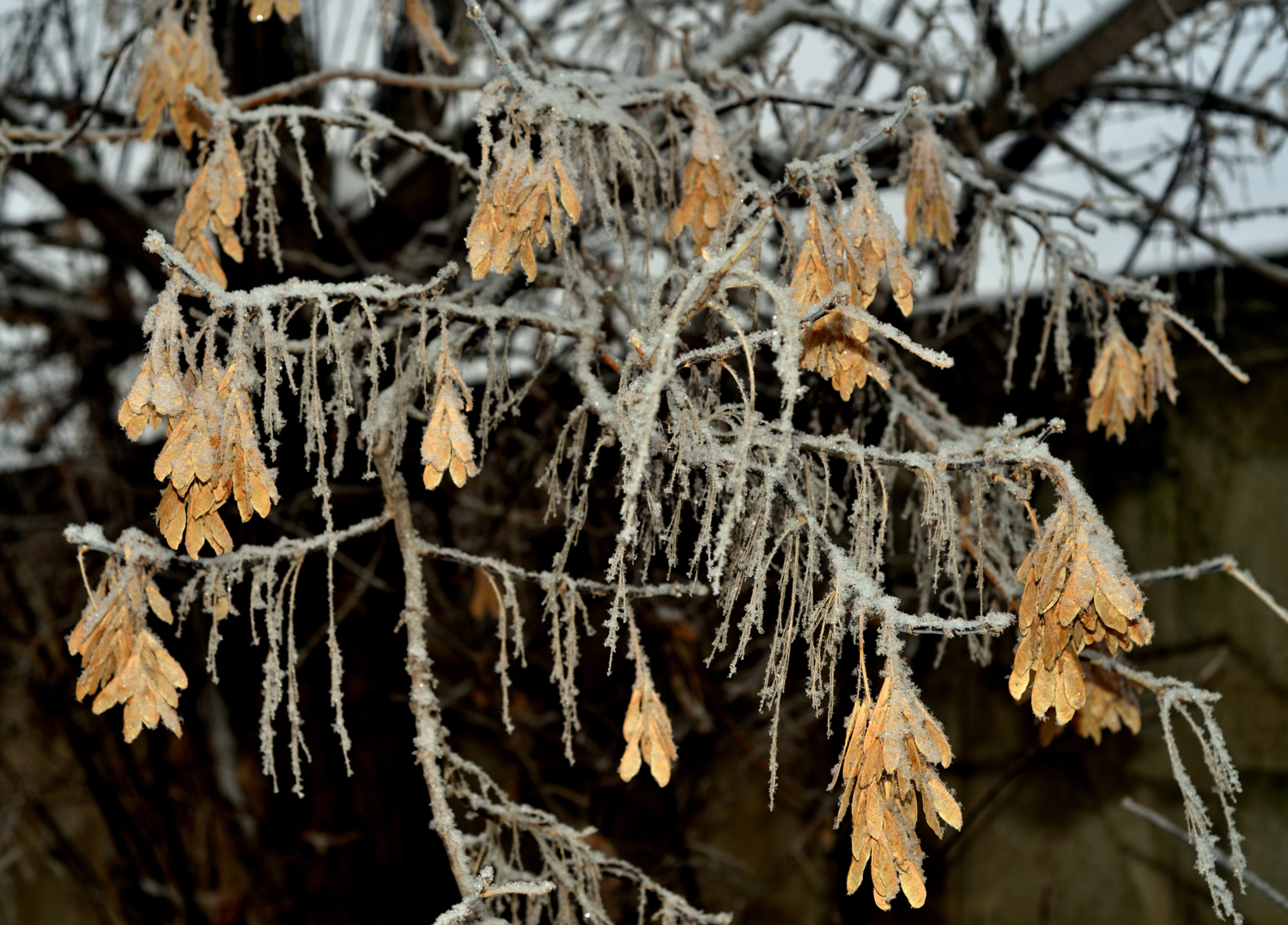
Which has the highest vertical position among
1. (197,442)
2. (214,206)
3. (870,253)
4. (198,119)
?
(198,119)

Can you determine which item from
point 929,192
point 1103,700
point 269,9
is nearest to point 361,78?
point 269,9

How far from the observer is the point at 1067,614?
829 millimetres

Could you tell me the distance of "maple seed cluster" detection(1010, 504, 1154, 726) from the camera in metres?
0.82

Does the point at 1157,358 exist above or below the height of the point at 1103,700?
above

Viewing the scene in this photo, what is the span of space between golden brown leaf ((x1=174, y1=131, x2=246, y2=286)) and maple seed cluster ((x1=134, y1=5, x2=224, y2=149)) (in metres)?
0.13

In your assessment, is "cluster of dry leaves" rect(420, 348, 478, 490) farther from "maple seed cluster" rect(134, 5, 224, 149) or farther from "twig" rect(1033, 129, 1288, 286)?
"twig" rect(1033, 129, 1288, 286)

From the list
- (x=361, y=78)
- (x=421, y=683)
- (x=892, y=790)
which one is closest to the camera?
(x=892, y=790)

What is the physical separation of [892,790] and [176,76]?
141 centimetres

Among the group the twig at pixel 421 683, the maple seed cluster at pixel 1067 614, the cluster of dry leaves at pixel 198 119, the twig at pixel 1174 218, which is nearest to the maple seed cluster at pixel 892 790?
the maple seed cluster at pixel 1067 614

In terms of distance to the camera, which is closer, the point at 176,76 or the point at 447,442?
the point at 447,442

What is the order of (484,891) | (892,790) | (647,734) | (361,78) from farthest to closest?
(361,78), (647,734), (484,891), (892,790)

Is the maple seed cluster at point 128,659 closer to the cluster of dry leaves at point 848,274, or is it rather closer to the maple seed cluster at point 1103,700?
the cluster of dry leaves at point 848,274

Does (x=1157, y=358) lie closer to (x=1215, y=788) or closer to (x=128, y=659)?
(x=1215, y=788)

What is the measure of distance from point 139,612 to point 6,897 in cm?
388
